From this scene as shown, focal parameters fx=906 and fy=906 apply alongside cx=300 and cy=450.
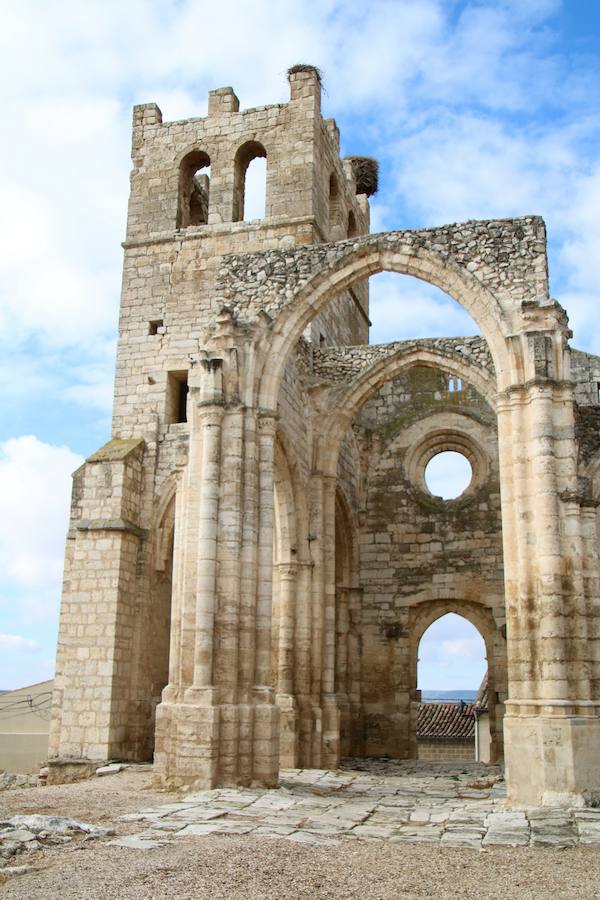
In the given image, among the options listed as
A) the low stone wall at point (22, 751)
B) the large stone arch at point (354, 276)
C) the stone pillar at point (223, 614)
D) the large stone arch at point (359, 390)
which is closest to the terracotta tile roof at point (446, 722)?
the low stone wall at point (22, 751)

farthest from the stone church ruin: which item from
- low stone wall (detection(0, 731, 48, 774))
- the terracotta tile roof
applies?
the terracotta tile roof

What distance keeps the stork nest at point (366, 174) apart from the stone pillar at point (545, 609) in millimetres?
13128

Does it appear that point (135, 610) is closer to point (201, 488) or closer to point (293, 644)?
point (293, 644)

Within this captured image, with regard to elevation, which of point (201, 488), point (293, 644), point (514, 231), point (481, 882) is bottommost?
point (481, 882)

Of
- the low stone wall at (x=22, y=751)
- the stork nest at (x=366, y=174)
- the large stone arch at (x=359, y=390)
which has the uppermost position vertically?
the stork nest at (x=366, y=174)

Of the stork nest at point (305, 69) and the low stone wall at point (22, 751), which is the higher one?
the stork nest at point (305, 69)

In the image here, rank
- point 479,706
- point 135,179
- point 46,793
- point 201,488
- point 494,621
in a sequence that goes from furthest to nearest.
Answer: point 479,706, point 135,179, point 494,621, point 201,488, point 46,793

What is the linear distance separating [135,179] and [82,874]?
14.5 metres

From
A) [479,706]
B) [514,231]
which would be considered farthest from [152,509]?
[479,706]

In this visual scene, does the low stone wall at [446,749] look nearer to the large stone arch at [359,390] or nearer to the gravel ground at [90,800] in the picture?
the large stone arch at [359,390]

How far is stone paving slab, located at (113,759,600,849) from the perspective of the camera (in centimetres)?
660

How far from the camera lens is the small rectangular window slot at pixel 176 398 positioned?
15.3m

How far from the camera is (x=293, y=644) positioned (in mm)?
12789

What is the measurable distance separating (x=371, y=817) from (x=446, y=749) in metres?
18.9
